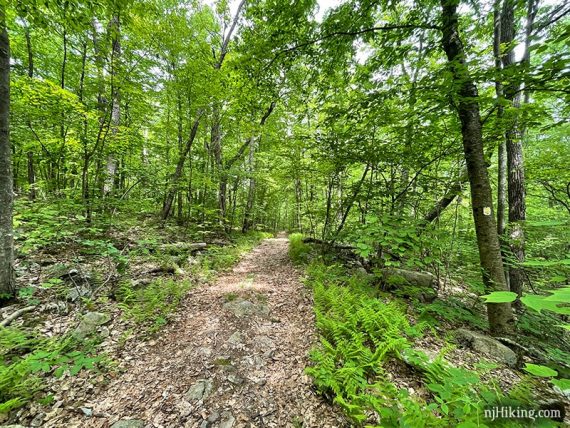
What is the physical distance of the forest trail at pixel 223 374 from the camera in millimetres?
2596

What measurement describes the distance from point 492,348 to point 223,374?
4203mm

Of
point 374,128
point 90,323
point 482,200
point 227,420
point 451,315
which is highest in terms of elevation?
point 374,128

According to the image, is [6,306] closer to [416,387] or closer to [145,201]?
[145,201]

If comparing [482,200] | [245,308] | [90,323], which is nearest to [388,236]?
[482,200]

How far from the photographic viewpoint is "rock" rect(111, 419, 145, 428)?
2484mm

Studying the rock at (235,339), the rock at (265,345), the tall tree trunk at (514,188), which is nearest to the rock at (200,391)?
the rock at (235,339)

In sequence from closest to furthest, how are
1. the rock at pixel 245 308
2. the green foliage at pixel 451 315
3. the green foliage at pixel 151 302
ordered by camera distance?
the green foliage at pixel 151 302 → the green foliage at pixel 451 315 → the rock at pixel 245 308

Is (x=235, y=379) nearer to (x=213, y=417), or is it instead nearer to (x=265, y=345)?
(x=213, y=417)

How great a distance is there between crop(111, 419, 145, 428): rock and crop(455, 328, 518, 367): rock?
4848 millimetres

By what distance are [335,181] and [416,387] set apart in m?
6.19

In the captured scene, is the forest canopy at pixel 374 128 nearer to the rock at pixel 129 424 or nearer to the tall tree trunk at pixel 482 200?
the tall tree trunk at pixel 482 200

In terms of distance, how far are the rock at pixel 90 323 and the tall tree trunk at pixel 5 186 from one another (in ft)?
4.66

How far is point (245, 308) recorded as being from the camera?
475 centimetres

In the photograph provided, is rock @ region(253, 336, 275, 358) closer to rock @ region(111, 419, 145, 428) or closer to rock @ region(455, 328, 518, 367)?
rock @ region(111, 419, 145, 428)
